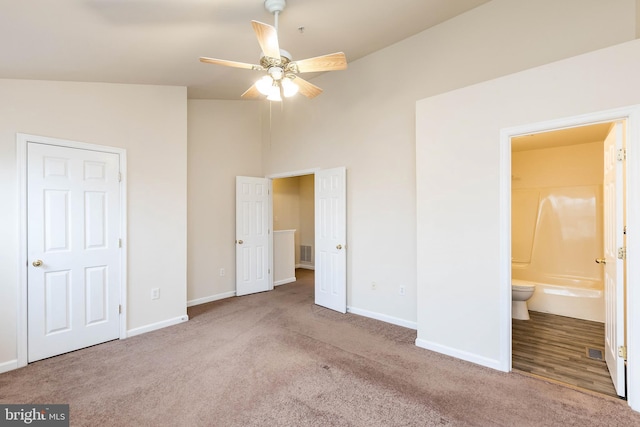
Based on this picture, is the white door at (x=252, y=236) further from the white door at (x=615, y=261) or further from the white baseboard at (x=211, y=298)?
the white door at (x=615, y=261)

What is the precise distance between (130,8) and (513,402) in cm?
→ 400

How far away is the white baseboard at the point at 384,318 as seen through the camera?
139 inches

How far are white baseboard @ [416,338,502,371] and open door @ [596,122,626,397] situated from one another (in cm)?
80

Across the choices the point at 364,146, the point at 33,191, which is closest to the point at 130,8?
the point at 33,191

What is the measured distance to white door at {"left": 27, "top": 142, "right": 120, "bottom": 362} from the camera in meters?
2.74

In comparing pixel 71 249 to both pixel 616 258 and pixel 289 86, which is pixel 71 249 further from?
pixel 616 258

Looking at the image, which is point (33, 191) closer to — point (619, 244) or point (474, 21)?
point (474, 21)

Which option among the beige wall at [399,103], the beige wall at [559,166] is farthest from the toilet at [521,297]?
the beige wall at [559,166]

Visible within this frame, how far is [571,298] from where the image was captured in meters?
3.87

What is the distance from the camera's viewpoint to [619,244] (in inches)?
85.1

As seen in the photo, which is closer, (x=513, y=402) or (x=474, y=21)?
(x=513, y=402)

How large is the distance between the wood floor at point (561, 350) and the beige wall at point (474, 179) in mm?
475

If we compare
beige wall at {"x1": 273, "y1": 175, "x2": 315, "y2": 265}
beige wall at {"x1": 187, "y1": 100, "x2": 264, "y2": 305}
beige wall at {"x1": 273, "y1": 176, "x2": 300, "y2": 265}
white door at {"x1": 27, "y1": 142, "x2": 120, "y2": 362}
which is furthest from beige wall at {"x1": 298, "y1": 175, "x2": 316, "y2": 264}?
white door at {"x1": 27, "y1": 142, "x2": 120, "y2": 362}

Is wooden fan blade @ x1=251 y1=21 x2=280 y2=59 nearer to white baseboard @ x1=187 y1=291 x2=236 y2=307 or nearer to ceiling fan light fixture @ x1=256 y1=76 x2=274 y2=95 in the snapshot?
ceiling fan light fixture @ x1=256 y1=76 x2=274 y2=95
